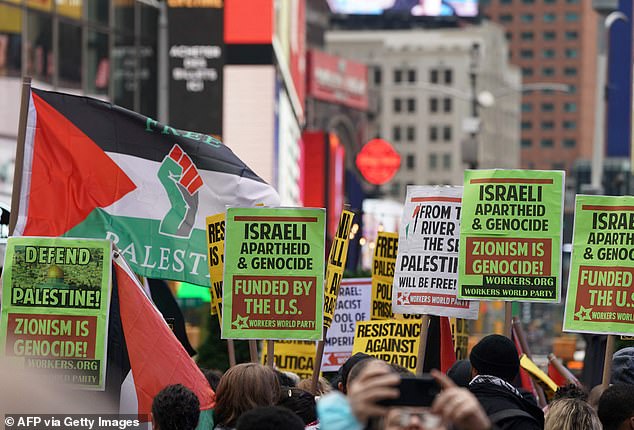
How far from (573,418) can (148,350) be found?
223 centimetres

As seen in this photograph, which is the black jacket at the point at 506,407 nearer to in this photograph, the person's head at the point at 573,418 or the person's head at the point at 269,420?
the person's head at the point at 573,418

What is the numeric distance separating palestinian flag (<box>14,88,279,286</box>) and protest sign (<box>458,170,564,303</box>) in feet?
6.94

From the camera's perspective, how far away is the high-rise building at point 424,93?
555 ft

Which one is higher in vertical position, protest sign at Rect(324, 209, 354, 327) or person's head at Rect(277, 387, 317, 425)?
protest sign at Rect(324, 209, 354, 327)

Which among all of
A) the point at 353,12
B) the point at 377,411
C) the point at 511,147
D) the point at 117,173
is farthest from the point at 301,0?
the point at 511,147

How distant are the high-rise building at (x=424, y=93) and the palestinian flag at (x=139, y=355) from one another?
157m

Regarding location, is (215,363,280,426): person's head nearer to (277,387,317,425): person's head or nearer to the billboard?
(277,387,317,425): person's head

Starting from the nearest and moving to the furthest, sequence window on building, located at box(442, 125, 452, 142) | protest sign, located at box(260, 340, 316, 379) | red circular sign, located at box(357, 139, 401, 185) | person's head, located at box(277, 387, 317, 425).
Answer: person's head, located at box(277, 387, 317, 425)
protest sign, located at box(260, 340, 316, 379)
red circular sign, located at box(357, 139, 401, 185)
window on building, located at box(442, 125, 452, 142)

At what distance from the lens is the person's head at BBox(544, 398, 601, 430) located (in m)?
7.76

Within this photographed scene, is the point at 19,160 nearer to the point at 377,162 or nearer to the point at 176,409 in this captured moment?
the point at 176,409

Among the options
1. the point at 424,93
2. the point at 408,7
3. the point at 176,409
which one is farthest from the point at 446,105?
the point at 176,409

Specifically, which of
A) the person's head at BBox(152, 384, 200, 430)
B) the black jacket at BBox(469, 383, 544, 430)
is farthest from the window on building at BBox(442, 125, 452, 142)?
the person's head at BBox(152, 384, 200, 430)

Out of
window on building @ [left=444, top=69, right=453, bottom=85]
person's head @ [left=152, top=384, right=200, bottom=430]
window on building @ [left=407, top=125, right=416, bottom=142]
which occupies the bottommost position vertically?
person's head @ [left=152, top=384, right=200, bottom=430]
